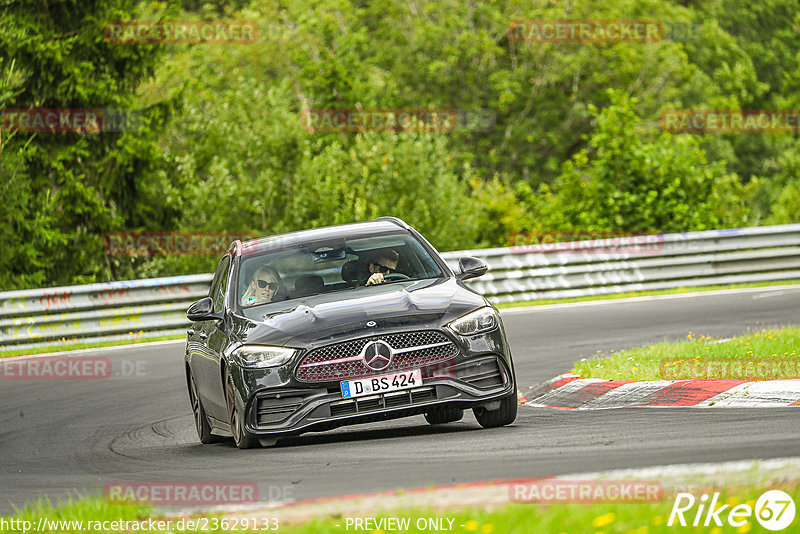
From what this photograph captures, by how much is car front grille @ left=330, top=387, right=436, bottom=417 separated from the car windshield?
51.9 inches

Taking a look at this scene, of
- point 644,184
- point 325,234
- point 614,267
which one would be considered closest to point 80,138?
point 644,184

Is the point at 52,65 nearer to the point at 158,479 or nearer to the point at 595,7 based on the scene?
the point at 158,479

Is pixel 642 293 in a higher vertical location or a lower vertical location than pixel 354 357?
lower

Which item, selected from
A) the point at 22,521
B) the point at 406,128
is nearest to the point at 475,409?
the point at 22,521

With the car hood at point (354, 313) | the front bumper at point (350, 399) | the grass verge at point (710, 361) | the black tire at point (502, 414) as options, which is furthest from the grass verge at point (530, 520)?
the grass verge at point (710, 361)

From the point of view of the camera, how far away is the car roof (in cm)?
1012

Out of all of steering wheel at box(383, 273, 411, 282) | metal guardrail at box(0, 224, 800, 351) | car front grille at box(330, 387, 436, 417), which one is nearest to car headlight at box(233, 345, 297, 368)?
car front grille at box(330, 387, 436, 417)

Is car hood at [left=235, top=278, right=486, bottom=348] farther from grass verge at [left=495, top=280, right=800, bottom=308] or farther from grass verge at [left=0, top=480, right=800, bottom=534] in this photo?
grass verge at [left=495, top=280, right=800, bottom=308]

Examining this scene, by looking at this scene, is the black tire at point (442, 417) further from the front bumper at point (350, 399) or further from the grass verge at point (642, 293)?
the grass verge at point (642, 293)

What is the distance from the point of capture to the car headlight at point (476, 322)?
853 cm

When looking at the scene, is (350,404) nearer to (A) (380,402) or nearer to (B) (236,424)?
(A) (380,402)

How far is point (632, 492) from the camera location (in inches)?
211

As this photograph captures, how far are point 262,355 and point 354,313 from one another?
66cm

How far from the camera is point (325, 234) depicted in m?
10.2
